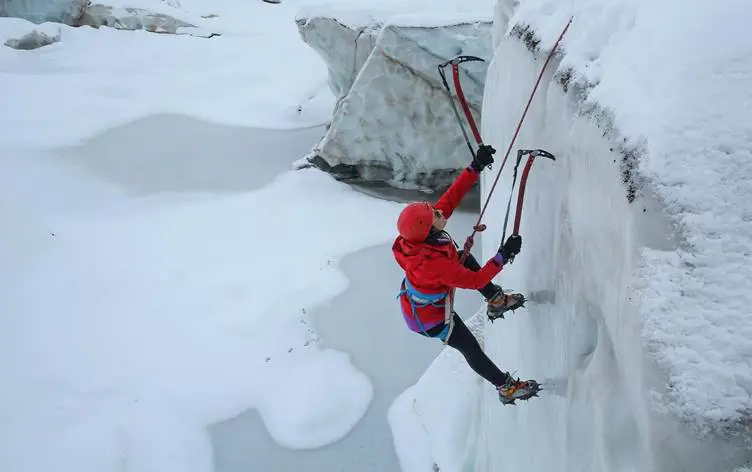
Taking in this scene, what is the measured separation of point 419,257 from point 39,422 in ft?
16.8

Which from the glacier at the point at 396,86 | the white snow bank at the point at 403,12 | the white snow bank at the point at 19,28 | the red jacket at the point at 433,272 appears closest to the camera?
the red jacket at the point at 433,272

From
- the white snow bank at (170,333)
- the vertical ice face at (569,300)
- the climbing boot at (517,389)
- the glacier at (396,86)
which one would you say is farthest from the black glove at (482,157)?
the glacier at (396,86)

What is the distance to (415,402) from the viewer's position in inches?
229

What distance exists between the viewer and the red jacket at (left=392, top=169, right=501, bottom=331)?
2.67 m

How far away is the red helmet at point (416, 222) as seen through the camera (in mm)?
2760

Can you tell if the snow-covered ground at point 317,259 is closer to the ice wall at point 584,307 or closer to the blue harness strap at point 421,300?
the ice wall at point 584,307

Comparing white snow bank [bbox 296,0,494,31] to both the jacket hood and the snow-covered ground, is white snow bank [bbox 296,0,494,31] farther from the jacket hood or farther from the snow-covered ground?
the jacket hood

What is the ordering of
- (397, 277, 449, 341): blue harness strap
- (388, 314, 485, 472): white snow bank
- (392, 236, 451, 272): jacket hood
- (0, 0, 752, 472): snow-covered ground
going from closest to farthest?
1. (0, 0, 752, 472): snow-covered ground
2. (392, 236, 451, 272): jacket hood
3. (397, 277, 449, 341): blue harness strap
4. (388, 314, 485, 472): white snow bank

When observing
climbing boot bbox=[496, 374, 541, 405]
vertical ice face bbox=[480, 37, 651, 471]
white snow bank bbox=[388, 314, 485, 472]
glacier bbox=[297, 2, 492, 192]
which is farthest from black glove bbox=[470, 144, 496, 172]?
glacier bbox=[297, 2, 492, 192]

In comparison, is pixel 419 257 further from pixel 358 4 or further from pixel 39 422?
pixel 358 4

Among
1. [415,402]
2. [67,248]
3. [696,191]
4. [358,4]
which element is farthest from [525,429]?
[358,4]

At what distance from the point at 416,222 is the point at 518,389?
914 mm

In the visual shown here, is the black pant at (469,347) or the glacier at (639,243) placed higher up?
the glacier at (639,243)

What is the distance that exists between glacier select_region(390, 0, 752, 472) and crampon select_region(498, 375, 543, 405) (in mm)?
53
